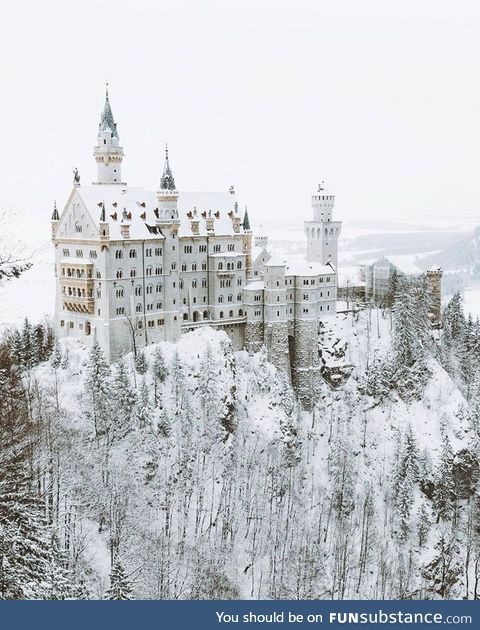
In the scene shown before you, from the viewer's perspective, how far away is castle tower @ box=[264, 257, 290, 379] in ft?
255

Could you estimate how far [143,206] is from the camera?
73000 millimetres

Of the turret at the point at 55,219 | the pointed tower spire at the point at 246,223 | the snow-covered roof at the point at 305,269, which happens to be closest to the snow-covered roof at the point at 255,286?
the snow-covered roof at the point at 305,269

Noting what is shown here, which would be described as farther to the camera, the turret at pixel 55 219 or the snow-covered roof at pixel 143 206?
the turret at pixel 55 219

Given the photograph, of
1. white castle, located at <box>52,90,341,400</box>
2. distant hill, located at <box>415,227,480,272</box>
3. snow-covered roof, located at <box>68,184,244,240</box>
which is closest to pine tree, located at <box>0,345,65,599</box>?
white castle, located at <box>52,90,341,400</box>

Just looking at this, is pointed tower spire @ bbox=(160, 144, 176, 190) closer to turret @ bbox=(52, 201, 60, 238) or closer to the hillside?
turret @ bbox=(52, 201, 60, 238)

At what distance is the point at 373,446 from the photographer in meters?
79.8

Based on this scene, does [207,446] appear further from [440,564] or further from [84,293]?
[440,564]

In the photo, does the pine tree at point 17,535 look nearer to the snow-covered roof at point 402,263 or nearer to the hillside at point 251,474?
the hillside at point 251,474

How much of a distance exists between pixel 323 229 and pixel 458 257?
58.5ft

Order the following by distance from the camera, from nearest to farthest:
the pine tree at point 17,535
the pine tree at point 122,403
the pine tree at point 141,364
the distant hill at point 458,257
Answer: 1. the pine tree at point 17,535
2. the pine tree at point 122,403
3. the pine tree at point 141,364
4. the distant hill at point 458,257

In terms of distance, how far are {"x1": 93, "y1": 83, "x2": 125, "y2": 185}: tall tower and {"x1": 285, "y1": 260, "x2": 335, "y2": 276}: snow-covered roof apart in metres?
19.5

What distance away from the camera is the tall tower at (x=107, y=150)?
3004 inches

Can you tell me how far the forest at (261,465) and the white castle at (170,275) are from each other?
2443mm
